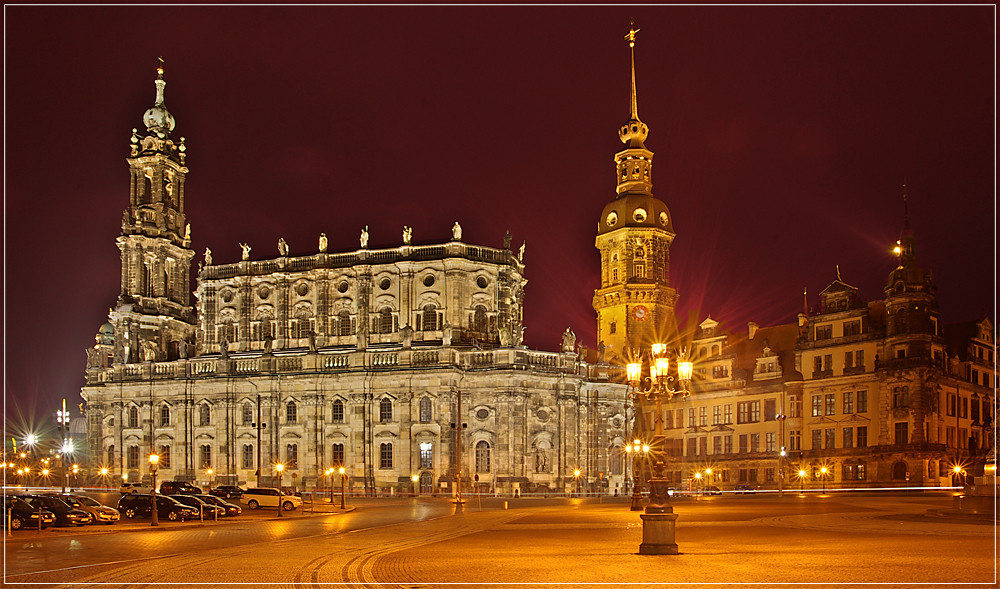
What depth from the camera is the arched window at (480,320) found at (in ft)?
282

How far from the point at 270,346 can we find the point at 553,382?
26089 mm

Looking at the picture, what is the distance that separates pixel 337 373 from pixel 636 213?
35.4 meters

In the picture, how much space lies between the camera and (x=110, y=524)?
144ft

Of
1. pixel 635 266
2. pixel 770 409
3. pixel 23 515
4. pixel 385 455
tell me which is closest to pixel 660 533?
pixel 23 515

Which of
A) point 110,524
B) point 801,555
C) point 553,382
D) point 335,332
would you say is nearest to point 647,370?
point 801,555

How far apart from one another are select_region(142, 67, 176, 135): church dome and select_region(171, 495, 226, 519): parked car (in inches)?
2210

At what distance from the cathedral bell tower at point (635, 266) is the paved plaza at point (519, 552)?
53609 mm

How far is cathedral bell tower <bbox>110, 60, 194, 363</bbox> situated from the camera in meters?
94.2

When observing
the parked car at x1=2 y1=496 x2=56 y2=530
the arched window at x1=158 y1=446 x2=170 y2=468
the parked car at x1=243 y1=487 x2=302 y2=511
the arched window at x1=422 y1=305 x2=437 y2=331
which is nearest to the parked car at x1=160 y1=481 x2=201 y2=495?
the parked car at x1=243 y1=487 x2=302 y2=511

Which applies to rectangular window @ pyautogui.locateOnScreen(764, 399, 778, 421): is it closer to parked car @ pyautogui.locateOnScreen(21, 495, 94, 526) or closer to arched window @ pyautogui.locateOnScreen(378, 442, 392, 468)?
arched window @ pyautogui.locateOnScreen(378, 442, 392, 468)

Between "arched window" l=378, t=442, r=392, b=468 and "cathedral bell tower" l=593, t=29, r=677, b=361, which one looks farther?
"cathedral bell tower" l=593, t=29, r=677, b=361

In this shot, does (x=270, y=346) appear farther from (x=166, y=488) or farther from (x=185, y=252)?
(x=166, y=488)

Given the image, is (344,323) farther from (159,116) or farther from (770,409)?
(770,409)

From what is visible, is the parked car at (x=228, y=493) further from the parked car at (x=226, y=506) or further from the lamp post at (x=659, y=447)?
the lamp post at (x=659, y=447)
